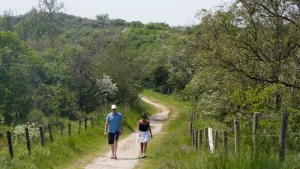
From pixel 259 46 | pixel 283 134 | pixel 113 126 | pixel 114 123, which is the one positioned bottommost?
pixel 113 126

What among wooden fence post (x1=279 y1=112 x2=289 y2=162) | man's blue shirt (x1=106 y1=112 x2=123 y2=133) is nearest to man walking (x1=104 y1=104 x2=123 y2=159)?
man's blue shirt (x1=106 y1=112 x2=123 y2=133)

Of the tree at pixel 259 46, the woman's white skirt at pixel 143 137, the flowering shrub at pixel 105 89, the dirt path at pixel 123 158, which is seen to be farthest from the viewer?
the flowering shrub at pixel 105 89

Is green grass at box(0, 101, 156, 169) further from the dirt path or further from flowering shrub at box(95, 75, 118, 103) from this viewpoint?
flowering shrub at box(95, 75, 118, 103)

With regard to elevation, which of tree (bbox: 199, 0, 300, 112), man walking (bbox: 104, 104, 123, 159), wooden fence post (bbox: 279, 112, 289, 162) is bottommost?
man walking (bbox: 104, 104, 123, 159)

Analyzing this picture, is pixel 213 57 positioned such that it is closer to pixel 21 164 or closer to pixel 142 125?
pixel 142 125

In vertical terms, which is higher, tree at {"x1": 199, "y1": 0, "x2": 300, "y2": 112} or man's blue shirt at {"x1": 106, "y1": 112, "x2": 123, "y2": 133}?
tree at {"x1": 199, "y1": 0, "x2": 300, "y2": 112}

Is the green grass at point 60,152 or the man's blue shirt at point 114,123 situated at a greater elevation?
the man's blue shirt at point 114,123

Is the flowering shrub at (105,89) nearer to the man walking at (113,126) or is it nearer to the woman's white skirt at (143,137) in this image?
the woman's white skirt at (143,137)

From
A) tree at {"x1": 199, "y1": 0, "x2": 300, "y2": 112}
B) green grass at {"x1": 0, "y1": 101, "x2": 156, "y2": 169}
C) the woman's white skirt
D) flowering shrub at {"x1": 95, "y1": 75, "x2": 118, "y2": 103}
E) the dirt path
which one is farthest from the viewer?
flowering shrub at {"x1": 95, "y1": 75, "x2": 118, "y2": 103}

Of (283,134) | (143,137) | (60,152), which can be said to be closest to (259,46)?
(143,137)

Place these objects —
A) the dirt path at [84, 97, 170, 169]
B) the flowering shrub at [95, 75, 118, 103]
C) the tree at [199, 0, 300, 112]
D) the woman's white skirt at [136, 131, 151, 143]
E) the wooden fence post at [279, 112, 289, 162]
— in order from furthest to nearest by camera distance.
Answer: the flowering shrub at [95, 75, 118, 103] < the woman's white skirt at [136, 131, 151, 143] < the tree at [199, 0, 300, 112] < the dirt path at [84, 97, 170, 169] < the wooden fence post at [279, 112, 289, 162]

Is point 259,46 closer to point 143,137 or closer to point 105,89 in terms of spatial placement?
point 143,137

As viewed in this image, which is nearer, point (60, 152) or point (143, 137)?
point (60, 152)

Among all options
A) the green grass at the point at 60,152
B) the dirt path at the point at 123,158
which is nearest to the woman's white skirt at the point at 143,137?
the dirt path at the point at 123,158
